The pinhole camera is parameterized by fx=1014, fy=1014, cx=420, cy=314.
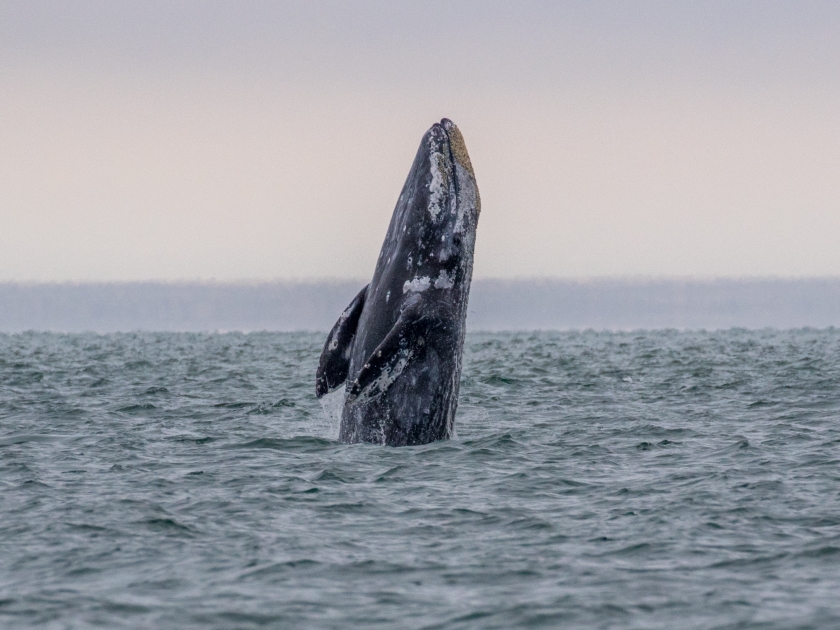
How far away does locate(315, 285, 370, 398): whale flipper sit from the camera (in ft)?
41.2

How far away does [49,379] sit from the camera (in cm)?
2466

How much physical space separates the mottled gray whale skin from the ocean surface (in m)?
0.50

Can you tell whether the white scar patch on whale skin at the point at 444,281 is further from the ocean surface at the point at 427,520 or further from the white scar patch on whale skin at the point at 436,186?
the ocean surface at the point at 427,520

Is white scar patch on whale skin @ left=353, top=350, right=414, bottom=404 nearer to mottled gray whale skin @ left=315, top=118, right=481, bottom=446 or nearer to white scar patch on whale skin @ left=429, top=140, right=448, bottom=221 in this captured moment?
mottled gray whale skin @ left=315, top=118, right=481, bottom=446

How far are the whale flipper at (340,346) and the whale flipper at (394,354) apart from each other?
919mm

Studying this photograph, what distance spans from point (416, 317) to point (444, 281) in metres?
0.68

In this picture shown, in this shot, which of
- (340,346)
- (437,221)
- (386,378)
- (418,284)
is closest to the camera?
(386,378)

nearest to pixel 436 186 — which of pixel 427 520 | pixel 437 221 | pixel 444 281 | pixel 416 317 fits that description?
pixel 437 221

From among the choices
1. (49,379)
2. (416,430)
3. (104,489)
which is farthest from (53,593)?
(49,379)

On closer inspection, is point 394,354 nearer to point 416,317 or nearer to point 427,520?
point 416,317

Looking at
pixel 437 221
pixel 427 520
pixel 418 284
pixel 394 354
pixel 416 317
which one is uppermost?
pixel 437 221

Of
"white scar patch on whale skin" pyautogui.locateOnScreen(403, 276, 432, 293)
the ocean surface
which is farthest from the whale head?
the ocean surface

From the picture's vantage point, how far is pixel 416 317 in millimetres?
11539

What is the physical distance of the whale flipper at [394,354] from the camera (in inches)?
451
